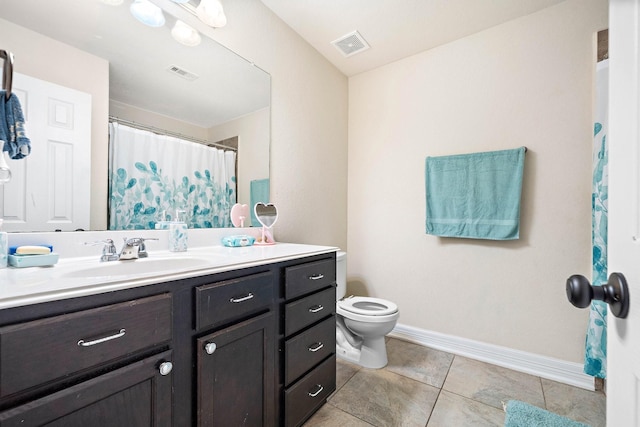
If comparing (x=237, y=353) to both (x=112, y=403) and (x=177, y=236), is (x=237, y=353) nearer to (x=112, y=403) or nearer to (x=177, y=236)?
(x=112, y=403)

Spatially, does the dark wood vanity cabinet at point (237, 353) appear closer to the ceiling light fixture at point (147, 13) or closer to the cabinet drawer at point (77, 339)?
the cabinet drawer at point (77, 339)

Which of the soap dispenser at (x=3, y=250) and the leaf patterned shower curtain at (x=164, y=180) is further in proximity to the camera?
the leaf patterned shower curtain at (x=164, y=180)

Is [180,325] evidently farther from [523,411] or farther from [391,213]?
[391,213]

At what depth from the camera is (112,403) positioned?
0.69m

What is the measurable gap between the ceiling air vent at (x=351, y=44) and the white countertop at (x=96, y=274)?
1.73m

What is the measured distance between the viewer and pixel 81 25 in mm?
1098

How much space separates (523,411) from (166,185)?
215 cm

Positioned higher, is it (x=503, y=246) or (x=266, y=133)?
(x=266, y=133)

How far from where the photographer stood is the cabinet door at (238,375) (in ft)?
2.88

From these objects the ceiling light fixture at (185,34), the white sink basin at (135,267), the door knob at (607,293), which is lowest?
the white sink basin at (135,267)

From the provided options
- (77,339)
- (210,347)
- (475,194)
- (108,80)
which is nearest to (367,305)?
(475,194)

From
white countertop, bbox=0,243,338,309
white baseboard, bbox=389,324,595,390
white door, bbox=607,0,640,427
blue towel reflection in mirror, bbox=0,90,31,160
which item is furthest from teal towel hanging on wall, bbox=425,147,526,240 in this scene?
blue towel reflection in mirror, bbox=0,90,31,160

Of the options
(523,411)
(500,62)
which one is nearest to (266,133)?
(500,62)

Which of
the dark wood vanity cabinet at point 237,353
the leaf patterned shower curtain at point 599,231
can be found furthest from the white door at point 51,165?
the leaf patterned shower curtain at point 599,231
